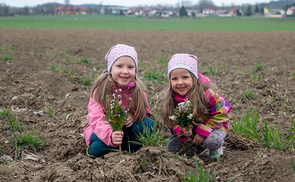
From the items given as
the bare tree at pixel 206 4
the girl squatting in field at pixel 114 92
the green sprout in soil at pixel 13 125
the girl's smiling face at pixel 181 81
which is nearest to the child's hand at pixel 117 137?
the girl squatting in field at pixel 114 92

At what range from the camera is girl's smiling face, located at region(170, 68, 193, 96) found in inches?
118

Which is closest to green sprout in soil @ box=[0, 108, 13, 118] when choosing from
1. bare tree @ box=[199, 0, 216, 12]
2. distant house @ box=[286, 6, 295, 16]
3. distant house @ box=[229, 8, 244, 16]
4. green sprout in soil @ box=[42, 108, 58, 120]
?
green sprout in soil @ box=[42, 108, 58, 120]

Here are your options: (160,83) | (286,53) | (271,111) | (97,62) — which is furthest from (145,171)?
(286,53)

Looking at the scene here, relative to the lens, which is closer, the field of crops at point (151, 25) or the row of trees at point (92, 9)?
the field of crops at point (151, 25)

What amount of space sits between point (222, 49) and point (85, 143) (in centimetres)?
854

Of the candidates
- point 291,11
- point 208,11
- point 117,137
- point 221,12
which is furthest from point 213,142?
point 221,12

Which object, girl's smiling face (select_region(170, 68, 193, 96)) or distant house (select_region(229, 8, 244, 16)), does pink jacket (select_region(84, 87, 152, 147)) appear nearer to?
girl's smiling face (select_region(170, 68, 193, 96))

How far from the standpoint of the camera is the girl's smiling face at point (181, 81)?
3006mm

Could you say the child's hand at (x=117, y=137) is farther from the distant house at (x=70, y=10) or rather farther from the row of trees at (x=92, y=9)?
the distant house at (x=70, y=10)

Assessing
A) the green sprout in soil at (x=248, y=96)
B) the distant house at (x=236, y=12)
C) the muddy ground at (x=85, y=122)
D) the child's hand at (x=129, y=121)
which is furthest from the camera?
the distant house at (x=236, y=12)

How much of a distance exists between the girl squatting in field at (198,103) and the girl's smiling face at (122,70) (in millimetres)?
434

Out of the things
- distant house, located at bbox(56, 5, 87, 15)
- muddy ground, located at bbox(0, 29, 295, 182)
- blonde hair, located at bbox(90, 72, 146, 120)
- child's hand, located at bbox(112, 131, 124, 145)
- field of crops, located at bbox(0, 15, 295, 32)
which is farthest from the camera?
distant house, located at bbox(56, 5, 87, 15)

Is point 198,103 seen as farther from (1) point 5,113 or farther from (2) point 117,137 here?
(1) point 5,113

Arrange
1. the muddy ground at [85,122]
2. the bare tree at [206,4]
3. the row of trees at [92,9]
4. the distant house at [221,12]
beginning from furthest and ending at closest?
1. the distant house at [221,12]
2. the bare tree at [206,4]
3. the row of trees at [92,9]
4. the muddy ground at [85,122]
